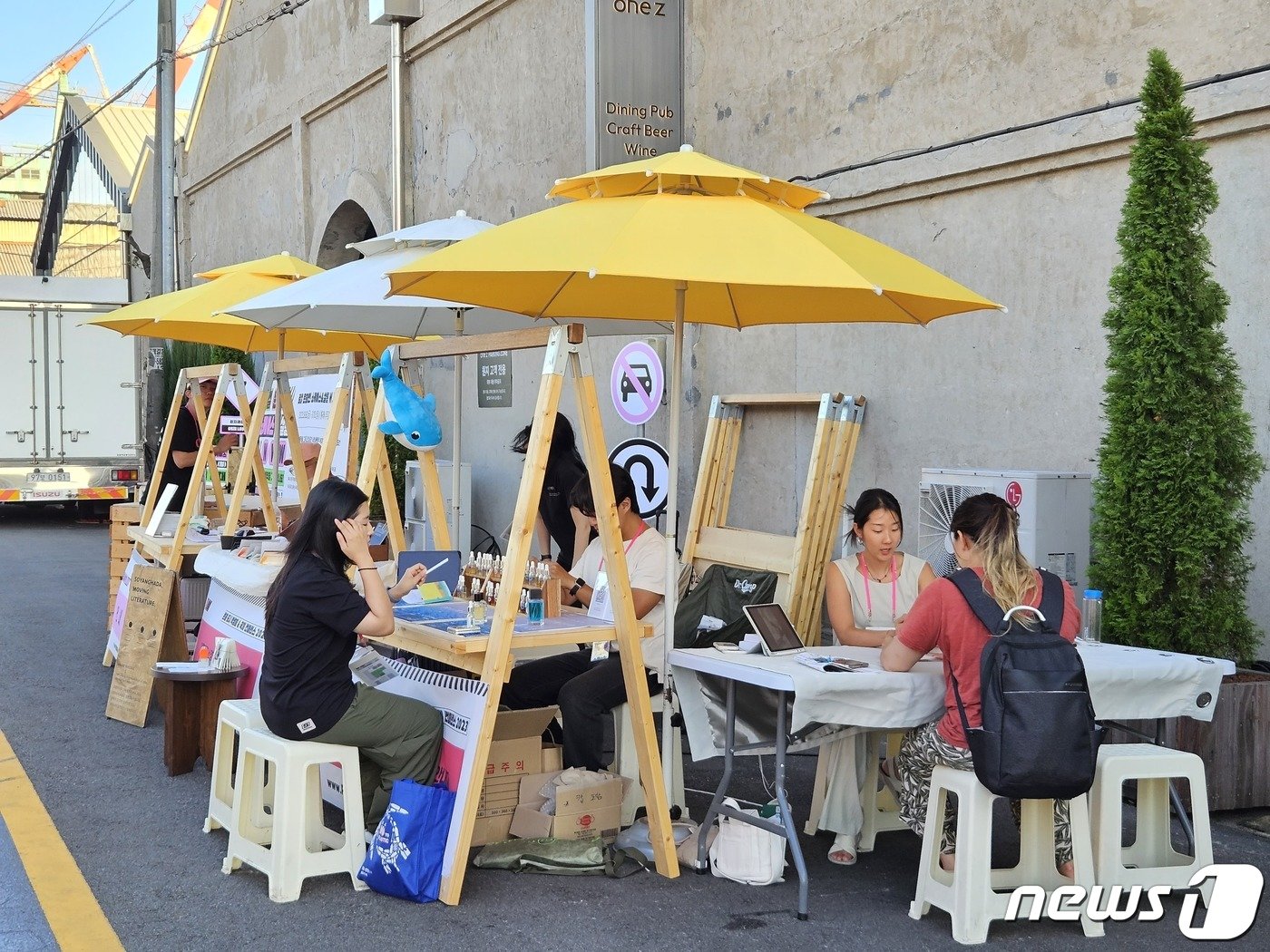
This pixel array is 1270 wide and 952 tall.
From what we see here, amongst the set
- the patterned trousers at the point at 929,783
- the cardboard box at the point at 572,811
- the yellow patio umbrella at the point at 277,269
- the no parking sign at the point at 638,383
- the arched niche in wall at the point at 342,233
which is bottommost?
the cardboard box at the point at 572,811

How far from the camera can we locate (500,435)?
13.3 meters

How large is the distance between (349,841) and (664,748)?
1303 millimetres

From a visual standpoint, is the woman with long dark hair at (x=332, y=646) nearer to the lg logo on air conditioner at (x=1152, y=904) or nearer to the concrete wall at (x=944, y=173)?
the lg logo on air conditioner at (x=1152, y=904)

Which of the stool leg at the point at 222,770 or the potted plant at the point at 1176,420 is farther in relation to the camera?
the potted plant at the point at 1176,420

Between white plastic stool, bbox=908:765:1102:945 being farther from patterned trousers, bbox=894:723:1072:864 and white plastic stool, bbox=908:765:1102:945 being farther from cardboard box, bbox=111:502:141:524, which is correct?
cardboard box, bbox=111:502:141:524

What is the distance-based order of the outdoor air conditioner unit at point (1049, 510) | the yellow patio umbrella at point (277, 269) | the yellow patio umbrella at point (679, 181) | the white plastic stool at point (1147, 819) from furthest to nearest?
1. the yellow patio umbrella at point (277, 269)
2. the outdoor air conditioner unit at point (1049, 510)
3. the yellow patio umbrella at point (679, 181)
4. the white plastic stool at point (1147, 819)

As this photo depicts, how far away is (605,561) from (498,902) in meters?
1.29

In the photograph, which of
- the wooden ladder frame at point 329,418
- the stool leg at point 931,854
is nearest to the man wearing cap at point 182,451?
the wooden ladder frame at point 329,418

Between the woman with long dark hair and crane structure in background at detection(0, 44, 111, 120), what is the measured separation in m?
29.6

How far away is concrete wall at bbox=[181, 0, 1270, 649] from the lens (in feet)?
21.5

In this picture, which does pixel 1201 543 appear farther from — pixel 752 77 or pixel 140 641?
pixel 140 641

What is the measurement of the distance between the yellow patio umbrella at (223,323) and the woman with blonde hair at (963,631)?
4.73 m

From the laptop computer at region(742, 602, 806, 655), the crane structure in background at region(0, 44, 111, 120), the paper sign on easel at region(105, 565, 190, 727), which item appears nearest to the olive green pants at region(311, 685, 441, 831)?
the laptop computer at region(742, 602, 806, 655)

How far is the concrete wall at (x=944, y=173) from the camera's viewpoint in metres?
6.55
